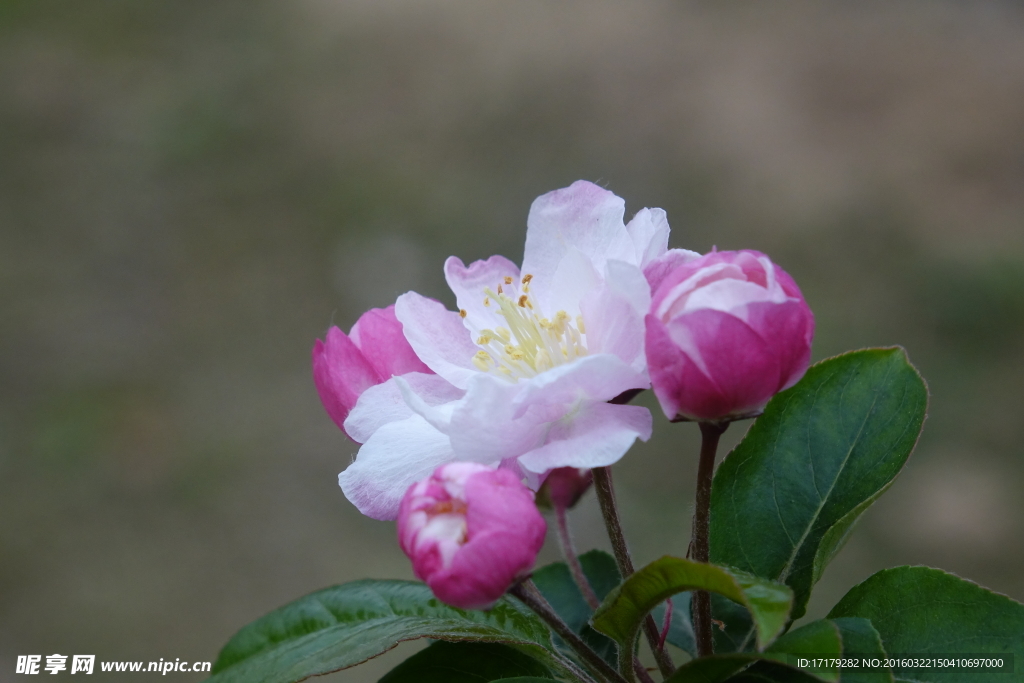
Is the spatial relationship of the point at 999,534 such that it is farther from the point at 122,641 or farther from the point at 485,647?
the point at 122,641

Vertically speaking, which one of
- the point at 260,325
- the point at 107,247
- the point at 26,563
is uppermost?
the point at 107,247

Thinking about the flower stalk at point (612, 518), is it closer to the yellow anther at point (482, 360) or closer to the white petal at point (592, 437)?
the white petal at point (592, 437)

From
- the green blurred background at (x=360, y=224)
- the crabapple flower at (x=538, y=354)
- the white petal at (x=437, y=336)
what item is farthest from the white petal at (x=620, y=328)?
the green blurred background at (x=360, y=224)

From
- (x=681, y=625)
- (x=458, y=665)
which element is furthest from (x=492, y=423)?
(x=681, y=625)

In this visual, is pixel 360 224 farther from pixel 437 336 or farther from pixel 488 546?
pixel 488 546

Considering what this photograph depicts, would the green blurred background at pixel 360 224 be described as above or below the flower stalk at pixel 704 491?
above

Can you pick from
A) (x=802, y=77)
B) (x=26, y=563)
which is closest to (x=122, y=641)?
(x=26, y=563)
